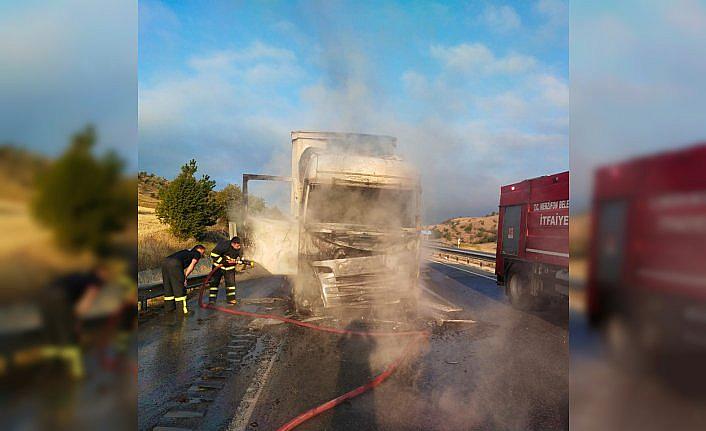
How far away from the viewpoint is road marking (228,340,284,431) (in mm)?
3256

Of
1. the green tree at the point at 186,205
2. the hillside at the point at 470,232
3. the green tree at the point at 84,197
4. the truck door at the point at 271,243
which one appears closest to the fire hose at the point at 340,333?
the green tree at the point at 84,197

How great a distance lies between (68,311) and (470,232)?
175 feet

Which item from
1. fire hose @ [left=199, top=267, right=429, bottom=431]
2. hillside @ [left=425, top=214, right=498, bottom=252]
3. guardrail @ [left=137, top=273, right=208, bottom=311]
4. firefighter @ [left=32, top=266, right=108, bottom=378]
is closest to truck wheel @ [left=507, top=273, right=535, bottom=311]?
fire hose @ [left=199, top=267, right=429, bottom=431]

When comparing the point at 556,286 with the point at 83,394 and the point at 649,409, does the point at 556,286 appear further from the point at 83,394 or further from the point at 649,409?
the point at 83,394

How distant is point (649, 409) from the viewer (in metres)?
0.85

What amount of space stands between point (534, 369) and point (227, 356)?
3.75 m

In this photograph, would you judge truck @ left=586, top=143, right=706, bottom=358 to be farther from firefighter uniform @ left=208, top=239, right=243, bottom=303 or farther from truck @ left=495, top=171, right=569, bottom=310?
firefighter uniform @ left=208, top=239, right=243, bottom=303

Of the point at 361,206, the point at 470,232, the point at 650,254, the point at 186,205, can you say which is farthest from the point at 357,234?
the point at 470,232

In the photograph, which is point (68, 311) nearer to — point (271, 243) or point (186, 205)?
point (271, 243)

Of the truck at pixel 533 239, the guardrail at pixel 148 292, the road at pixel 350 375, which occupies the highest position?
the truck at pixel 533 239

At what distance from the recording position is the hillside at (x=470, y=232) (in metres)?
43.1

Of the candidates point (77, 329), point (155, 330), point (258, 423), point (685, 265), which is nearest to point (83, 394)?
point (77, 329)

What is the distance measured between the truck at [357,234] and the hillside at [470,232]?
107ft

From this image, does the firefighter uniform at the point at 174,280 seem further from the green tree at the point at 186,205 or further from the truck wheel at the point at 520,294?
the green tree at the point at 186,205
